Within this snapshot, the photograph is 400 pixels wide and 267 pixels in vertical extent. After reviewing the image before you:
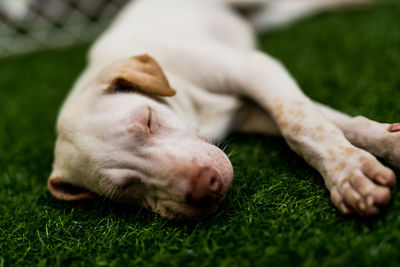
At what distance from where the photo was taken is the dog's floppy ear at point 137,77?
2350mm

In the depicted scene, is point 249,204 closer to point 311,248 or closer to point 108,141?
point 311,248

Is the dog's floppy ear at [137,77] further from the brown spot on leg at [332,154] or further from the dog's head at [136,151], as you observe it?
the brown spot on leg at [332,154]

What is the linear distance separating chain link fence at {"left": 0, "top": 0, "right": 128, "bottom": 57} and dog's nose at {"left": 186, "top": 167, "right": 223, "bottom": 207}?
20.5 feet

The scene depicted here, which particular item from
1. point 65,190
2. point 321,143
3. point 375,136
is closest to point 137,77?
point 65,190

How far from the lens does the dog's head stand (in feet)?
6.23

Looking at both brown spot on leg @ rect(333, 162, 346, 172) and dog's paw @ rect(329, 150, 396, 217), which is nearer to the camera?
dog's paw @ rect(329, 150, 396, 217)

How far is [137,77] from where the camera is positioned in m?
2.34

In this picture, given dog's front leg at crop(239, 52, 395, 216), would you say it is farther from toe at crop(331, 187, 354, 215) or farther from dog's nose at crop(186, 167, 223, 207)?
dog's nose at crop(186, 167, 223, 207)

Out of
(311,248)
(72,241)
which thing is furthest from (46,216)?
(311,248)

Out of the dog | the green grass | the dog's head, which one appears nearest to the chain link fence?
the green grass

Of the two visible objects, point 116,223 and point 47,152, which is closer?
point 116,223

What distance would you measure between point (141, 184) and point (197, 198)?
0.48m

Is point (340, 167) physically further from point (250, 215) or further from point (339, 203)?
point (250, 215)

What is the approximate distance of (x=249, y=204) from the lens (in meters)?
2.01
